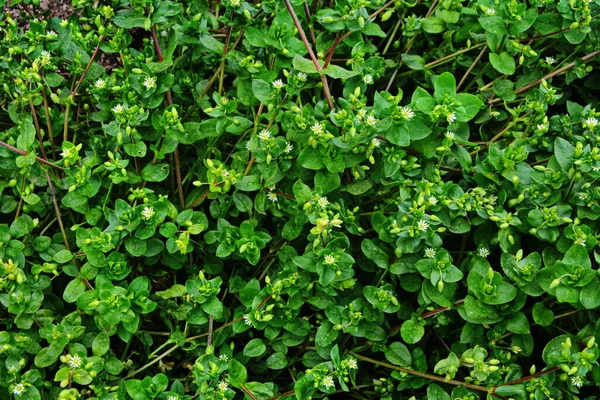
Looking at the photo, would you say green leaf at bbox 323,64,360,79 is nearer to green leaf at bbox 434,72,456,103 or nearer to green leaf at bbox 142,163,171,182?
green leaf at bbox 434,72,456,103

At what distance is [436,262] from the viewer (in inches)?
66.7

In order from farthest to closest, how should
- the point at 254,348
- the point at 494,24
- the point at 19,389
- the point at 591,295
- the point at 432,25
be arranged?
the point at 432,25
the point at 494,24
the point at 254,348
the point at 19,389
the point at 591,295

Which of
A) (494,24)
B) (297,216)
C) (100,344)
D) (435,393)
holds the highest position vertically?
(494,24)

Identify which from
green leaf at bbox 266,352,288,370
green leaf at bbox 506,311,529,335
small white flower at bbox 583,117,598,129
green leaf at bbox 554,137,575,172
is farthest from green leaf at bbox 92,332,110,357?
small white flower at bbox 583,117,598,129

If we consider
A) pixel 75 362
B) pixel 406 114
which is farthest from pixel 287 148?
pixel 75 362

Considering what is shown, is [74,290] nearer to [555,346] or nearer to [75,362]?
[75,362]

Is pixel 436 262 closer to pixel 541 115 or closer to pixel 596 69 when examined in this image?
pixel 541 115

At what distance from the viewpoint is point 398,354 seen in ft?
5.90

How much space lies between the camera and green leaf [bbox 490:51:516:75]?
1.94 meters

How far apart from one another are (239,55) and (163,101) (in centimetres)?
31

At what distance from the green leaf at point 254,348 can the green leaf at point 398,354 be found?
1.12ft

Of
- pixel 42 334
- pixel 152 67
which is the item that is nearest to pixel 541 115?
pixel 152 67

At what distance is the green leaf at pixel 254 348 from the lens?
70.1 inches

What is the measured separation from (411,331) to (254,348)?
0.43 m
